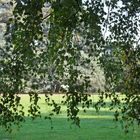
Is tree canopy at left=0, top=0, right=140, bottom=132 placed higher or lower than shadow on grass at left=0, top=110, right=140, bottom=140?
higher

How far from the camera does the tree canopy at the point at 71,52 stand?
3.88 metres

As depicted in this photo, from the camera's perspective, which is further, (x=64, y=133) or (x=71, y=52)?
(x=64, y=133)

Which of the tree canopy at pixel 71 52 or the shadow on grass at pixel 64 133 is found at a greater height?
the tree canopy at pixel 71 52

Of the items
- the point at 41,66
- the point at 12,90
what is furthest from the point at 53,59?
the point at 12,90

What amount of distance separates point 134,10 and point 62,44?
77 cm

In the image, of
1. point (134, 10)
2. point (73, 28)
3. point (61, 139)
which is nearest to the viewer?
point (73, 28)

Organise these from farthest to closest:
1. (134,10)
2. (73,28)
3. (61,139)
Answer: (61,139)
(134,10)
(73,28)

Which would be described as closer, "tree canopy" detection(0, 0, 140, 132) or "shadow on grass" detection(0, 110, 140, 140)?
"tree canopy" detection(0, 0, 140, 132)

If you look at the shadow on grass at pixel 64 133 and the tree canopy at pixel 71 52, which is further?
the shadow on grass at pixel 64 133

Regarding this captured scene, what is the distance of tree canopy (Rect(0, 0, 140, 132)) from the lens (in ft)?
12.7

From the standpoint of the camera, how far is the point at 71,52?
14.1 feet

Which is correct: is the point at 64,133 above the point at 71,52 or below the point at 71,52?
below

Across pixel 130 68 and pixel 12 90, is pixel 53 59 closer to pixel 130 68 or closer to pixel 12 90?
pixel 12 90

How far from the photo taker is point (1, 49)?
13.9ft
